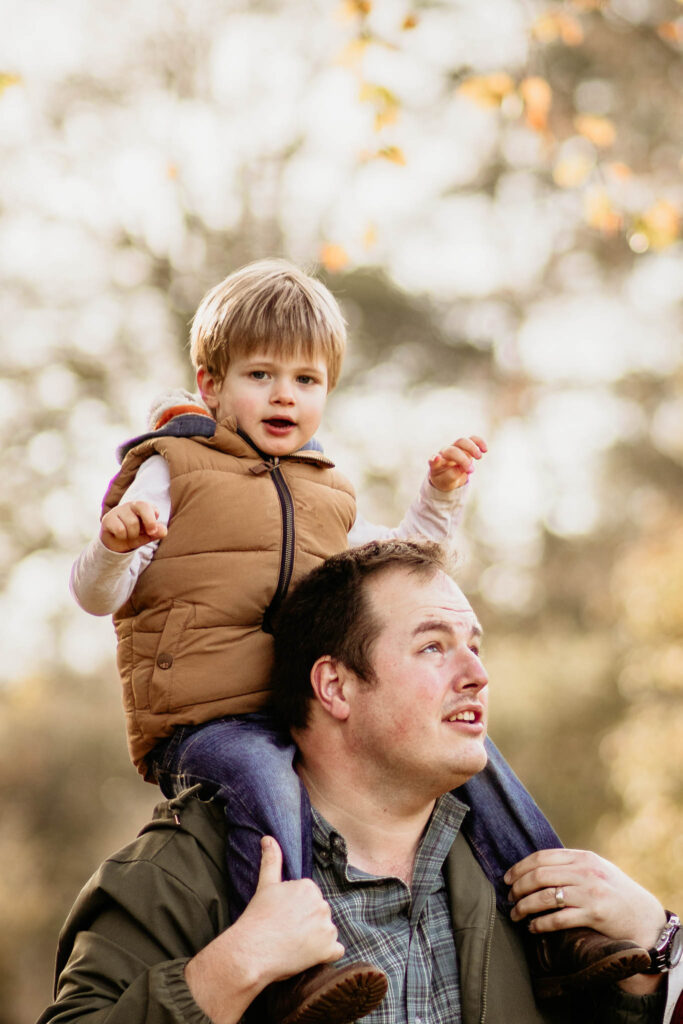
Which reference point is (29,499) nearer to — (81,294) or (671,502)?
(81,294)

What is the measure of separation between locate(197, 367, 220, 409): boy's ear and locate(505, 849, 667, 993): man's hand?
4.29ft

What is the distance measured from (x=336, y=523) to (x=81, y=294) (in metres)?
13.8

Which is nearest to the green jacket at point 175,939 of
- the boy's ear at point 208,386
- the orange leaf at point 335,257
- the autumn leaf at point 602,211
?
the boy's ear at point 208,386

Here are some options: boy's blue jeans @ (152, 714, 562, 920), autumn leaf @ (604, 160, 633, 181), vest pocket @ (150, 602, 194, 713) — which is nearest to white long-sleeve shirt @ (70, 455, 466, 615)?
vest pocket @ (150, 602, 194, 713)

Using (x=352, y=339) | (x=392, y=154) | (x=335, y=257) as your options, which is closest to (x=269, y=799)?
(x=392, y=154)

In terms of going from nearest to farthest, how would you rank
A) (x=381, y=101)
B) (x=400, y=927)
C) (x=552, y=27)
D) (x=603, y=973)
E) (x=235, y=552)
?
(x=603, y=973) → (x=400, y=927) → (x=235, y=552) → (x=381, y=101) → (x=552, y=27)

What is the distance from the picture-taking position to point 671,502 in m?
17.8

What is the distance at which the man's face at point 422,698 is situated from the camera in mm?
2873

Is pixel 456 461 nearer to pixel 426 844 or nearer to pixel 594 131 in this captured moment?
pixel 426 844

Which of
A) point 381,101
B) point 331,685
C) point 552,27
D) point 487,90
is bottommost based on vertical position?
point 331,685

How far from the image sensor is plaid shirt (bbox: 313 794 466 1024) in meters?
2.76

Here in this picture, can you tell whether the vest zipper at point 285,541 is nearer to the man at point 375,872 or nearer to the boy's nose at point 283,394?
the man at point 375,872

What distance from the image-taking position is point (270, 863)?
8.62 ft

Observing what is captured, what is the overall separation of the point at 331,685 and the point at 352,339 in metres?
14.7
